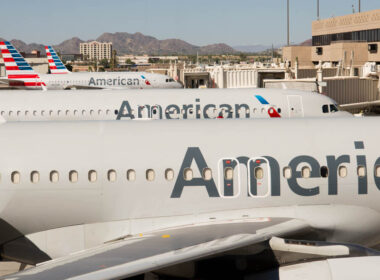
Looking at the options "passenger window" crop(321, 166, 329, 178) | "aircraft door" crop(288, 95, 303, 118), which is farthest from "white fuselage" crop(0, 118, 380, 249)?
"aircraft door" crop(288, 95, 303, 118)

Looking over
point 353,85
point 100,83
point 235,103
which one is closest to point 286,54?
point 100,83

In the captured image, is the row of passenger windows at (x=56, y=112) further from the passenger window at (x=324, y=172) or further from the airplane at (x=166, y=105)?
the passenger window at (x=324, y=172)

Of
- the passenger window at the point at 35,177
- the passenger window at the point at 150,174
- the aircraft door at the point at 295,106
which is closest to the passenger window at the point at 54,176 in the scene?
the passenger window at the point at 35,177

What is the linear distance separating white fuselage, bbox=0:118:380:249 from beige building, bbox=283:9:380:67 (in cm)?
5985

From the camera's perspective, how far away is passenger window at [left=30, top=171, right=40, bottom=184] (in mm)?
12391

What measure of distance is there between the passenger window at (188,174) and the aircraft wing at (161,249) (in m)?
1.08

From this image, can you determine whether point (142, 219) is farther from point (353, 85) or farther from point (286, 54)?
point (286, 54)

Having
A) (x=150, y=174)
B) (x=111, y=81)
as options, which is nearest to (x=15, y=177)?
(x=150, y=174)

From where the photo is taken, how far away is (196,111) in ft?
87.2

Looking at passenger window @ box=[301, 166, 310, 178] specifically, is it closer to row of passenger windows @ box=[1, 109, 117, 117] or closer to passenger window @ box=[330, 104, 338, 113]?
passenger window @ box=[330, 104, 338, 113]

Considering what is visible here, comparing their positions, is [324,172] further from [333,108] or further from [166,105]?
[333,108]

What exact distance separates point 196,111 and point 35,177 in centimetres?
1485

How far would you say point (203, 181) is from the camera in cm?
1228

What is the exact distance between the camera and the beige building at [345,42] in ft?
267
